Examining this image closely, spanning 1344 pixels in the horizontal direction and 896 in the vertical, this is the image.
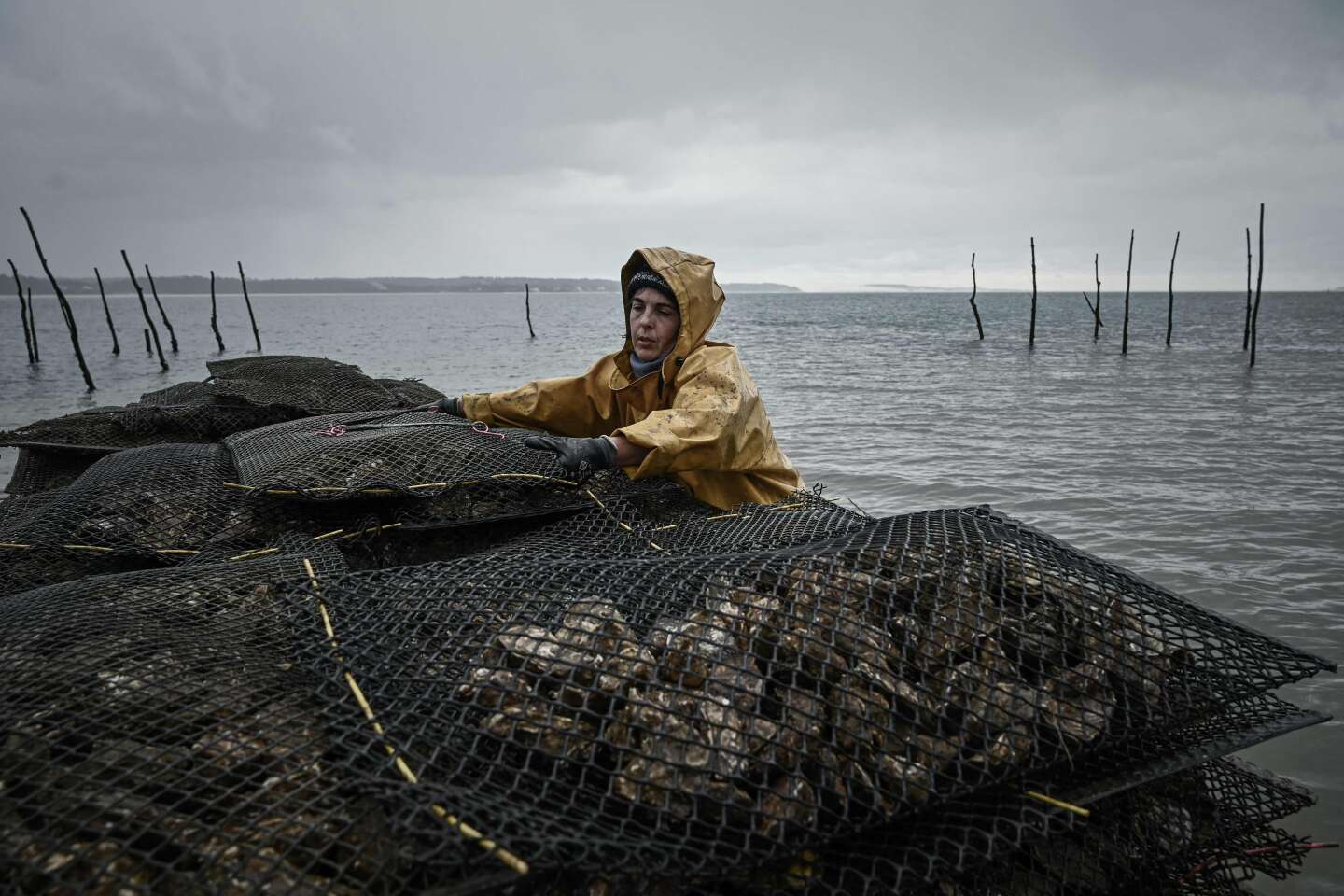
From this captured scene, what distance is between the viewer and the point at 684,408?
11.9ft

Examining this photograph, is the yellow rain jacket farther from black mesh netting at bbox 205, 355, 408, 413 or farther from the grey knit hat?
black mesh netting at bbox 205, 355, 408, 413

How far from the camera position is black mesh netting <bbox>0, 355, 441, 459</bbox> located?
5480mm

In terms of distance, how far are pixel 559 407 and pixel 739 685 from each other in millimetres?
3232

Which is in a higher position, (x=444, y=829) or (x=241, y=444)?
(x=241, y=444)

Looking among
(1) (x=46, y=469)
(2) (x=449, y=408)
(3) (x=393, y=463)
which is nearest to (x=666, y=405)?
(3) (x=393, y=463)

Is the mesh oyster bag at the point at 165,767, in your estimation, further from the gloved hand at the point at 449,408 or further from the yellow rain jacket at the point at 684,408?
the gloved hand at the point at 449,408

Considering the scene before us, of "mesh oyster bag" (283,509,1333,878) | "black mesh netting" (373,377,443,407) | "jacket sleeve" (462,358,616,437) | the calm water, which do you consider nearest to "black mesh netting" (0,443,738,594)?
"jacket sleeve" (462,358,616,437)

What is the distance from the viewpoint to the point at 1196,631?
7.68ft

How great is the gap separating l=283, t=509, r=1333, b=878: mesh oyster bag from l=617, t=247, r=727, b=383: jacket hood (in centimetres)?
184

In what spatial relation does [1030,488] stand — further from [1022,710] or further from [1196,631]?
[1022,710]

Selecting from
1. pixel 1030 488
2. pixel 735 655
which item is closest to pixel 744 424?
pixel 735 655

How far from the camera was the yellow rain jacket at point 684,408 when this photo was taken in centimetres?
353

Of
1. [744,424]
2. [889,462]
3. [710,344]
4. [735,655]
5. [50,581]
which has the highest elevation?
[710,344]

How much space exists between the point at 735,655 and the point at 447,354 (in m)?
33.2
